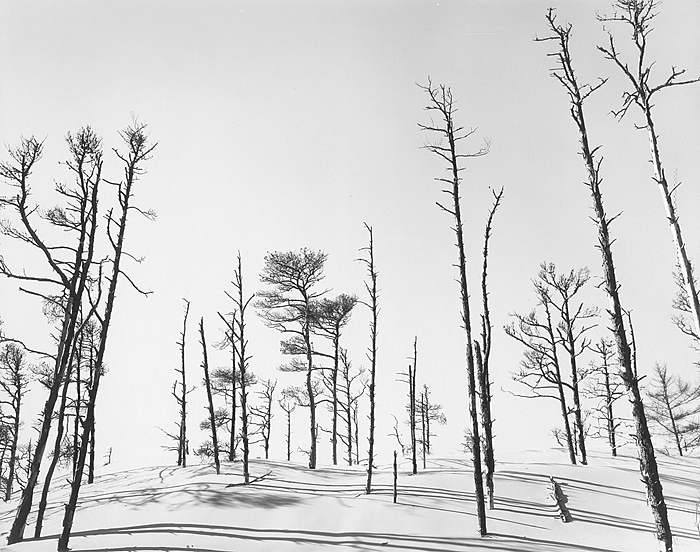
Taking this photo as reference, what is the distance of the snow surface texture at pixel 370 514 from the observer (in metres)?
9.37

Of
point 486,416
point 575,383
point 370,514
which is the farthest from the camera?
point 575,383

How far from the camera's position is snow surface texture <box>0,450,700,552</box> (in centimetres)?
937

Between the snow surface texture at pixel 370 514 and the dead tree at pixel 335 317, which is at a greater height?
the dead tree at pixel 335 317

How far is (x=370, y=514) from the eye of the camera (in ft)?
37.7

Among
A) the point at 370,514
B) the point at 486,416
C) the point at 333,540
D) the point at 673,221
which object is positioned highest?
the point at 673,221

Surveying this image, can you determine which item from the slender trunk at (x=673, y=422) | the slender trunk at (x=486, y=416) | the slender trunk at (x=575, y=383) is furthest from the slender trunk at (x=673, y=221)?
the slender trunk at (x=673, y=422)

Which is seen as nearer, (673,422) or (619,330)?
(619,330)

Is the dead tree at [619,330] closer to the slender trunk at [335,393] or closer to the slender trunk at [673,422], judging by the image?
the slender trunk at [335,393]

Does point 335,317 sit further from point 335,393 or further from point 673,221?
point 673,221

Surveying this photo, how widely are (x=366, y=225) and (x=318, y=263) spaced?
5.33m

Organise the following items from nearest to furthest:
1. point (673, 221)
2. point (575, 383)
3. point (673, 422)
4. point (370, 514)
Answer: point (673, 221) → point (370, 514) → point (575, 383) → point (673, 422)

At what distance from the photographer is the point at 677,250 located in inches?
304

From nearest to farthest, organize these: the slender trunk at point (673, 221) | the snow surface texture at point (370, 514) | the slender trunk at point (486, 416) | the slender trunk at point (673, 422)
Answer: the slender trunk at point (673, 221) → the snow surface texture at point (370, 514) → the slender trunk at point (486, 416) → the slender trunk at point (673, 422)

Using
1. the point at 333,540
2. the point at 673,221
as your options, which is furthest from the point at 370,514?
the point at 673,221
